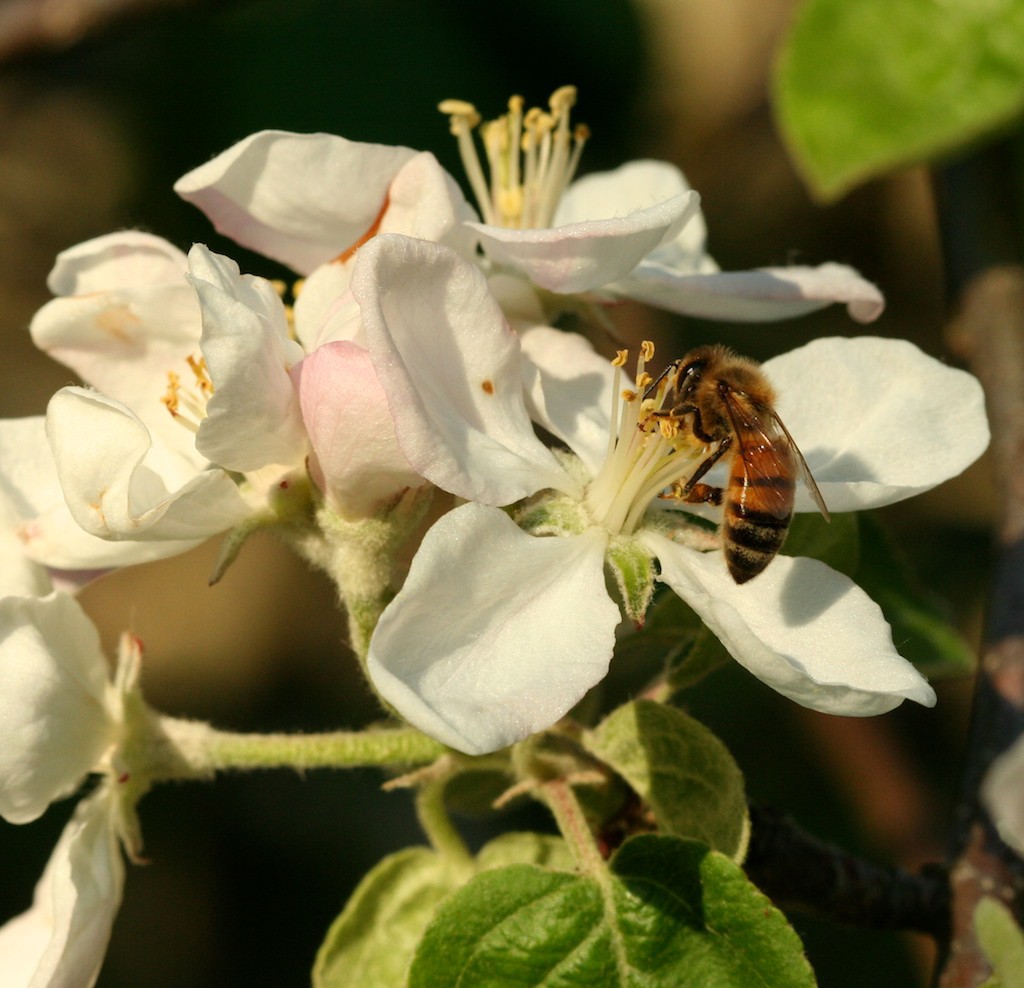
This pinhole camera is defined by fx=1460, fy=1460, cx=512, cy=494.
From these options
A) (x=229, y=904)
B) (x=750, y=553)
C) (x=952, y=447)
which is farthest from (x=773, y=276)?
(x=229, y=904)

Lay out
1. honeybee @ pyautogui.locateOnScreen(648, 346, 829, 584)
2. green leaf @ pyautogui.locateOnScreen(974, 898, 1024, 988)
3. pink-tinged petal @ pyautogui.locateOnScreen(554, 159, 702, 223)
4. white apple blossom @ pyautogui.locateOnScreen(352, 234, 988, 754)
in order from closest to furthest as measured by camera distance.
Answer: green leaf @ pyautogui.locateOnScreen(974, 898, 1024, 988), white apple blossom @ pyautogui.locateOnScreen(352, 234, 988, 754), honeybee @ pyautogui.locateOnScreen(648, 346, 829, 584), pink-tinged petal @ pyautogui.locateOnScreen(554, 159, 702, 223)

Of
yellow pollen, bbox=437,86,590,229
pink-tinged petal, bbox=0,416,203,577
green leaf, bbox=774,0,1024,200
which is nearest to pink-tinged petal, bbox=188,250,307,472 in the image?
pink-tinged petal, bbox=0,416,203,577

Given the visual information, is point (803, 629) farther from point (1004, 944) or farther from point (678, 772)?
point (1004, 944)

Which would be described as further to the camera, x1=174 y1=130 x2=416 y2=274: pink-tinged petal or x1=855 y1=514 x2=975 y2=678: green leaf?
x1=855 y1=514 x2=975 y2=678: green leaf

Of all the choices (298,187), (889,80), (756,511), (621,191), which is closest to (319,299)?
(298,187)

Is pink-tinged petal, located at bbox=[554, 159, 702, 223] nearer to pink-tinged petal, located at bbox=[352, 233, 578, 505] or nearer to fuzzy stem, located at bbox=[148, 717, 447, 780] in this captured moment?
pink-tinged petal, located at bbox=[352, 233, 578, 505]

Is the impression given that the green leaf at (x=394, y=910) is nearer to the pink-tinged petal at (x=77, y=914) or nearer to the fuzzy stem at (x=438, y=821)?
the fuzzy stem at (x=438, y=821)

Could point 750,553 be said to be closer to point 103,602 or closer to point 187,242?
point 187,242
